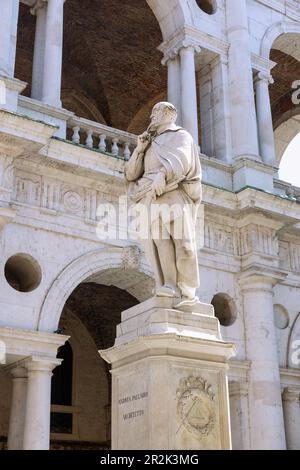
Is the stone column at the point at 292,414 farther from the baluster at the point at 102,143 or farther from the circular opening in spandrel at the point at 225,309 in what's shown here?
the baluster at the point at 102,143

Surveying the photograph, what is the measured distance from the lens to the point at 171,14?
1588cm

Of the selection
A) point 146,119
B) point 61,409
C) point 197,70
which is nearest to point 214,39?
point 197,70

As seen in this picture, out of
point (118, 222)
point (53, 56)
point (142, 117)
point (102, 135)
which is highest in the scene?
point (142, 117)

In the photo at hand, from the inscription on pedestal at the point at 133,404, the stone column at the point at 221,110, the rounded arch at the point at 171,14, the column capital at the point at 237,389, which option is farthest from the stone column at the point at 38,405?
the rounded arch at the point at 171,14

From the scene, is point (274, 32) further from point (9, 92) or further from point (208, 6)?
point (9, 92)

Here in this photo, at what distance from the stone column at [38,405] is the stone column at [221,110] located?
248 inches

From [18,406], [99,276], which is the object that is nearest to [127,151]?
[99,276]

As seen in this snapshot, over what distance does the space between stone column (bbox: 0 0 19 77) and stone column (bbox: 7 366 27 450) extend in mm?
4851

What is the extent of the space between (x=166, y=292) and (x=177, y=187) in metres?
1.04

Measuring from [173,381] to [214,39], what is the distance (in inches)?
441

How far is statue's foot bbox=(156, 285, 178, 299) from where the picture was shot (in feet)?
22.2

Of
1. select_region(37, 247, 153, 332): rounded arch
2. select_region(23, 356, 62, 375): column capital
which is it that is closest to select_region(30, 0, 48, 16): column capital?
select_region(37, 247, 153, 332): rounded arch

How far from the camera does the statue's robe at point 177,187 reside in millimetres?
6988
